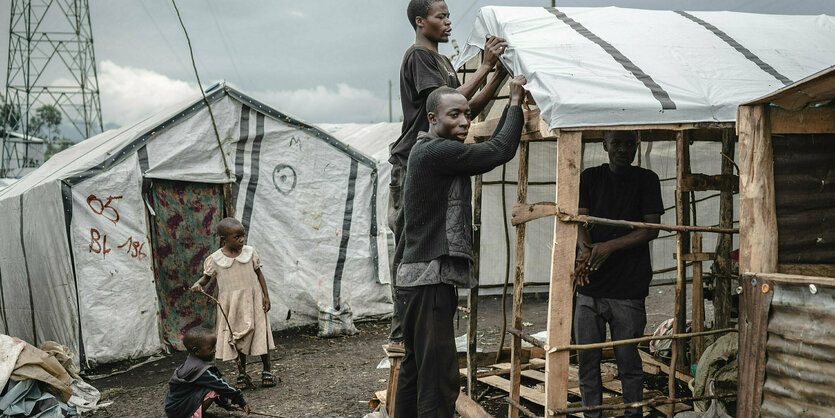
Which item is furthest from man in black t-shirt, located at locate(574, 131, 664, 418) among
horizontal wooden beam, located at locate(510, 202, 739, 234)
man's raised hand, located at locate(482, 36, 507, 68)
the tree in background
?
the tree in background

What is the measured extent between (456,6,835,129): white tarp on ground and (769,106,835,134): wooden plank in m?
0.56

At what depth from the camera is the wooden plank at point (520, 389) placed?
168 inches

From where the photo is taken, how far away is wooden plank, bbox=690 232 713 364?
14.8ft

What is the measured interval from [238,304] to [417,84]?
3.31m

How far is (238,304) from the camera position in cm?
575

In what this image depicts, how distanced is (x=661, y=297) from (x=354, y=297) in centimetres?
494

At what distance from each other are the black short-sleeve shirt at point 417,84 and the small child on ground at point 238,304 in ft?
8.75

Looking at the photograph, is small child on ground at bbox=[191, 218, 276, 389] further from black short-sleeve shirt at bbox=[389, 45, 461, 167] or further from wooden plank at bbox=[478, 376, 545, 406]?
black short-sleeve shirt at bbox=[389, 45, 461, 167]

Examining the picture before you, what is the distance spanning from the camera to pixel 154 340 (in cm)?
706

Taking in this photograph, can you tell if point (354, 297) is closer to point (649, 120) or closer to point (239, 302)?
point (239, 302)

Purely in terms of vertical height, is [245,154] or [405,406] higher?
[245,154]

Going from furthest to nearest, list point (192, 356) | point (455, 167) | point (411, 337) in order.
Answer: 1. point (192, 356)
2. point (411, 337)
3. point (455, 167)

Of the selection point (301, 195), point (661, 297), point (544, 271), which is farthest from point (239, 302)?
point (661, 297)

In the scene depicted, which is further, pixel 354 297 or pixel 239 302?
pixel 354 297
